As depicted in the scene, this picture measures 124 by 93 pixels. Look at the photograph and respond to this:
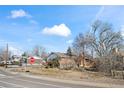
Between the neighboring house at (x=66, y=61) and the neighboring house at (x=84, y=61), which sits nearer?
the neighboring house at (x=84, y=61)

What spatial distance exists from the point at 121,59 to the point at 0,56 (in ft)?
151

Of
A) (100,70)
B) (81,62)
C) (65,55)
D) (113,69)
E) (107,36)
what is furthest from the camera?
(65,55)

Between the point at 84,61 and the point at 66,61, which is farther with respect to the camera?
the point at 66,61

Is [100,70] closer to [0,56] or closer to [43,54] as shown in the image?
[43,54]

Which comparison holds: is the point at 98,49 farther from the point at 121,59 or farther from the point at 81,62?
the point at 121,59

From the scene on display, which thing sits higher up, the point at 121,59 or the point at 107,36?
the point at 107,36

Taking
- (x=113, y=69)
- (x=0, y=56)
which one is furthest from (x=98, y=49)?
(x=0, y=56)

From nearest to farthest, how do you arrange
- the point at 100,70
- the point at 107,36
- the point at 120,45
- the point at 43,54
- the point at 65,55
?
the point at 100,70, the point at 120,45, the point at 107,36, the point at 65,55, the point at 43,54

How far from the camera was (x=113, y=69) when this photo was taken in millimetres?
27703

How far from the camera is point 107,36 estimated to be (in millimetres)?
41531

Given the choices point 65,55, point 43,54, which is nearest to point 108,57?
point 65,55

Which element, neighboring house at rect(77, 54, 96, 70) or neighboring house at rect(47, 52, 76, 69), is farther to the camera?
neighboring house at rect(47, 52, 76, 69)
